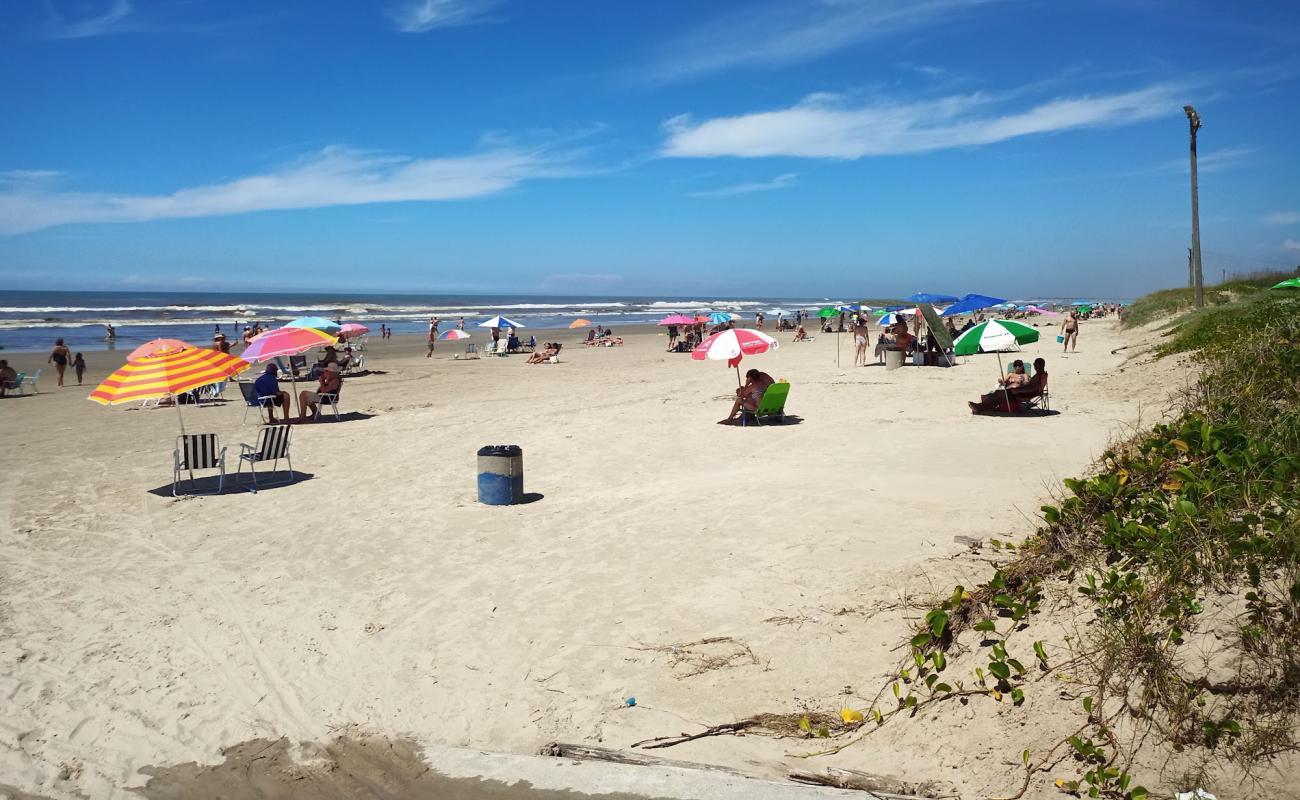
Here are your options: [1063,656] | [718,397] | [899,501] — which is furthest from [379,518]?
[718,397]

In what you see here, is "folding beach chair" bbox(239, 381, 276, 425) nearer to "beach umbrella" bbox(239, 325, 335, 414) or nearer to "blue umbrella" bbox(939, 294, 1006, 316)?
"beach umbrella" bbox(239, 325, 335, 414)

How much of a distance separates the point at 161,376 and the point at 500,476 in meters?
3.95

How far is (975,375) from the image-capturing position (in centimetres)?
1784

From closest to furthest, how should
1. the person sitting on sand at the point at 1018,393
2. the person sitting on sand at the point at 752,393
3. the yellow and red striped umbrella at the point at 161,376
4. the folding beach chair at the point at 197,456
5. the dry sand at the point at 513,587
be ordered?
the dry sand at the point at 513,587
the yellow and red striped umbrella at the point at 161,376
the folding beach chair at the point at 197,456
the person sitting on sand at the point at 1018,393
the person sitting on sand at the point at 752,393

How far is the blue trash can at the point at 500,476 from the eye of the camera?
8375 millimetres

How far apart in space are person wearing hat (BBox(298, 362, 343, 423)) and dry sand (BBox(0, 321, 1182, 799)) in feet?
6.67

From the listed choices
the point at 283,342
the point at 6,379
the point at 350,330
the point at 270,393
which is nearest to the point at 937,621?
the point at 283,342

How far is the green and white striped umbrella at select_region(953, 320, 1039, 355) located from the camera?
1230 centimetres

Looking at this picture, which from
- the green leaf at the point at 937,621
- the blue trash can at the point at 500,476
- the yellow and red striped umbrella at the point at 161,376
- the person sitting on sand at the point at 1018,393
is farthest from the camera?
the person sitting on sand at the point at 1018,393

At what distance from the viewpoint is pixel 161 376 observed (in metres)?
9.09

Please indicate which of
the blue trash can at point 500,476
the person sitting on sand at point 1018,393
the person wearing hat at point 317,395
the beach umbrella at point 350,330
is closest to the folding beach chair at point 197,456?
the blue trash can at point 500,476

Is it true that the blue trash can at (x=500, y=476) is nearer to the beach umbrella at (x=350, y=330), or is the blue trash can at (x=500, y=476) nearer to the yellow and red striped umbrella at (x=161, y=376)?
the yellow and red striped umbrella at (x=161, y=376)

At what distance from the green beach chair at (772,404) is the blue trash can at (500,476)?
4.88 m

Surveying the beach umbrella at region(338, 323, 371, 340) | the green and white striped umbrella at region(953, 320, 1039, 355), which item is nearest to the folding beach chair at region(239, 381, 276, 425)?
the beach umbrella at region(338, 323, 371, 340)
